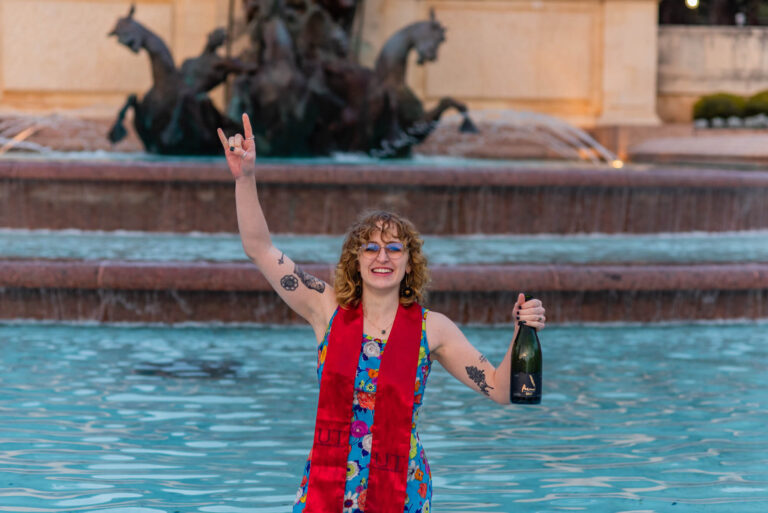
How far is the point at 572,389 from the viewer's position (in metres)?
6.37

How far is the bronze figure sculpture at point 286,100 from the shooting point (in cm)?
1509

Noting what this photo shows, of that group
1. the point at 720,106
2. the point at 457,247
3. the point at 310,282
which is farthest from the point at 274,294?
the point at 720,106

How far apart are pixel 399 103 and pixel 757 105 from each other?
366 inches

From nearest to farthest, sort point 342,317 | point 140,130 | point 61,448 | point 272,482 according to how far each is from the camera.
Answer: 1. point 342,317
2. point 272,482
3. point 61,448
4. point 140,130

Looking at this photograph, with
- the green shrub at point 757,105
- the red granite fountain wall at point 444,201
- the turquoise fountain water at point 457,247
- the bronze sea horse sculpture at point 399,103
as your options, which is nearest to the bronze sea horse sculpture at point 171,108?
the bronze sea horse sculpture at point 399,103

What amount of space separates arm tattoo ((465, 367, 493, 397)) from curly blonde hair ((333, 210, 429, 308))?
0.85 feet

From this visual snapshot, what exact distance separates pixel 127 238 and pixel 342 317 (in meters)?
7.89

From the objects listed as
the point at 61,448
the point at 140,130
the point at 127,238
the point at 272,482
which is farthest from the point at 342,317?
the point at 140,130

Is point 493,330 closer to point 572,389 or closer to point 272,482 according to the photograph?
point 572,389

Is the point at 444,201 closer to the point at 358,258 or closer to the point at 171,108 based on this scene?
the point at 171,108

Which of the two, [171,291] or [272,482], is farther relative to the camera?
[171,291]

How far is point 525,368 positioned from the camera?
3.35 metres

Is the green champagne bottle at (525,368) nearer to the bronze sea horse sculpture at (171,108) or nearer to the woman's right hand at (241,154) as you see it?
the woman's right hand at (241,154)

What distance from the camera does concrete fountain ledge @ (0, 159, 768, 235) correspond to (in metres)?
10.9
